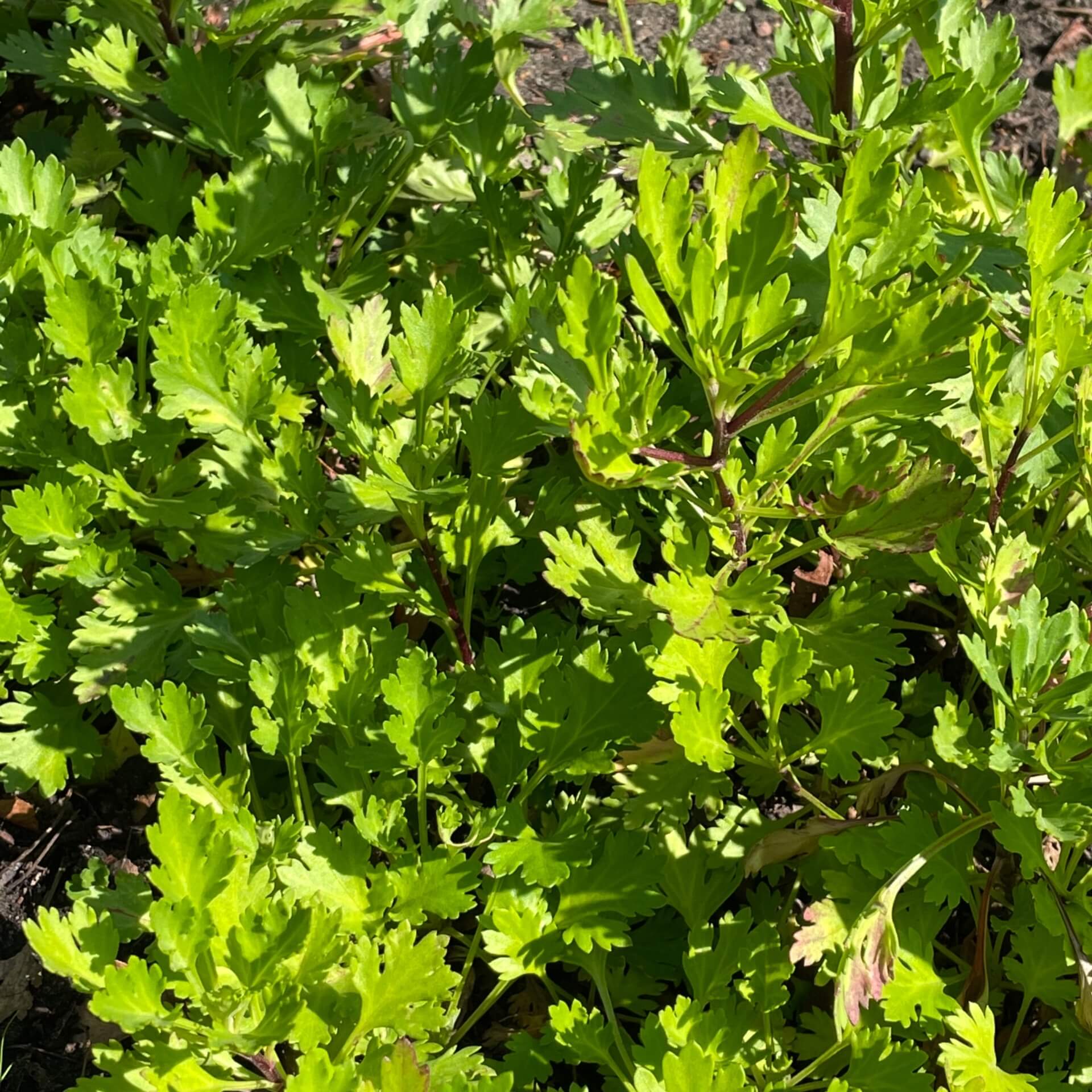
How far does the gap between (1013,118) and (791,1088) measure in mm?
2325

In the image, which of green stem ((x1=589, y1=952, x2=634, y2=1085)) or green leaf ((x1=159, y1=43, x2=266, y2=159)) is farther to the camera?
green leaf ((x1=159, y1=43, x2=266, y2=159))

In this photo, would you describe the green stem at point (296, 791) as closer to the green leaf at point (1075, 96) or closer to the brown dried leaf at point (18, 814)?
the brown dried leaf at point (18, 814)

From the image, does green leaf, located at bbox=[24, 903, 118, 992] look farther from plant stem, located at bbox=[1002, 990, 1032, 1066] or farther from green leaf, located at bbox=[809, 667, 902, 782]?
plant stem, located at bbox=[1002, 990, 1032, 1066]

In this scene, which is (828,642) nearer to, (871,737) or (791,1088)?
(871,737)

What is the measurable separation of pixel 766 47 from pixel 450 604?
183 centimetres

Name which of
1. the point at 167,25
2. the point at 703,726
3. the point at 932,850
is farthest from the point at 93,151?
the point at 932,850

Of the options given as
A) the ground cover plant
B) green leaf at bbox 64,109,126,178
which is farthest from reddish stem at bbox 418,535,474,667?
green leaf at bbox 64,109,126,178

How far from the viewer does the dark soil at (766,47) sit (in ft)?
8.96

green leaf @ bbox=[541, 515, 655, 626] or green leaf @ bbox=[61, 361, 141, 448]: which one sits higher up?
green leaf @ bbox=[61, 361, 141, 448]

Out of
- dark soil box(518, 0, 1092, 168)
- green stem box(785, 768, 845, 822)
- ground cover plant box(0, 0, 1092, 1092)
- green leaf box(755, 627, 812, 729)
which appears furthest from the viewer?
dark soil box(518, 0, 1092, 168)

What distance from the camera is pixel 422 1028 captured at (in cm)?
136

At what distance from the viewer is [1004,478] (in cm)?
166

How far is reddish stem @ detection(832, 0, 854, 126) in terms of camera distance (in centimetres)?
166

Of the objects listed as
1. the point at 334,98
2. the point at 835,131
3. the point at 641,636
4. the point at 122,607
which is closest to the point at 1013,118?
the point at 835,131
